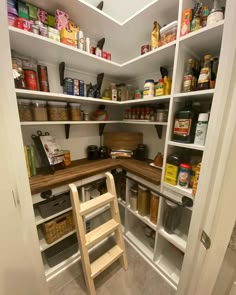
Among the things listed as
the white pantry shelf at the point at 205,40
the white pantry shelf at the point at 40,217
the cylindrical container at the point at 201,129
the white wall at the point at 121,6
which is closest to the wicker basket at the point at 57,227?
the white pantry shelf at the point at 40,217

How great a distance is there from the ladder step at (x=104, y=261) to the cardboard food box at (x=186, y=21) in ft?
5.78

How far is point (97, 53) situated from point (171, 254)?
2098 millimetres

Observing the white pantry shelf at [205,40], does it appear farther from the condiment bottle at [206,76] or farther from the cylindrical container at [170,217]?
the cylindrical container at [170,217]

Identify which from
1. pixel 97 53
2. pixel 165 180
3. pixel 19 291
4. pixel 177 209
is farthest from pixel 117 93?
pixel 19 291

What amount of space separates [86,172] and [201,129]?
0.94 metres

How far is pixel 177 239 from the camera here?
3.62 ft

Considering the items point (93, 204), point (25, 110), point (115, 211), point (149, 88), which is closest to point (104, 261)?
point (115, 211)

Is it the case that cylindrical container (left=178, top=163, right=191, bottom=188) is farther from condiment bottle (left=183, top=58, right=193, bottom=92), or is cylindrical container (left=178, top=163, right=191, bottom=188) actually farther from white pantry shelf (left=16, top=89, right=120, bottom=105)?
white pantry shelf (left=16, top=89, right=120, bottom=105)

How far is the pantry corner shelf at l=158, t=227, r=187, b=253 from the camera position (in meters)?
1.05

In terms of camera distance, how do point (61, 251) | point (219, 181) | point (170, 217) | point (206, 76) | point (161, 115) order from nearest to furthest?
point (219, 181) < point (206, 76) < point (170, 217) < point (161, 115) < point (61, 251)

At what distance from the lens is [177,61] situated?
35.4 inches

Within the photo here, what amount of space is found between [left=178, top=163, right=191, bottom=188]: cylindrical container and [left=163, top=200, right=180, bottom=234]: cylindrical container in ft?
0.79

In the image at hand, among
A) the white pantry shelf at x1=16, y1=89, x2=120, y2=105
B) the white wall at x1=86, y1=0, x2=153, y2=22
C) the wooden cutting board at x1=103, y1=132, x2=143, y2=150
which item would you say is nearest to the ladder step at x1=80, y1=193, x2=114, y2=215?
the wooden cutting board at x1=103, y1=132, x2=143, y2=150

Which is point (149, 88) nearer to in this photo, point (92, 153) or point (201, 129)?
point (201, 129)
